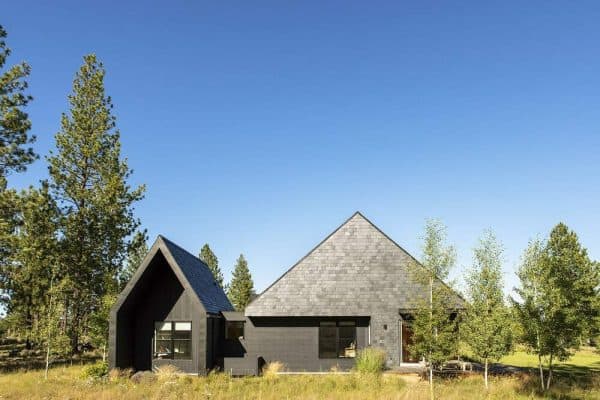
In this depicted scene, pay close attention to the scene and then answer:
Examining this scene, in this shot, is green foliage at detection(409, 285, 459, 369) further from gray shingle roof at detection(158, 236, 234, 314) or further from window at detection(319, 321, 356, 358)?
gray shingle roof at detection(158, 236, 234, 314)

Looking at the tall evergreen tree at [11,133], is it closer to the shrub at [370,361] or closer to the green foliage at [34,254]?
the green foliage at [34,254]

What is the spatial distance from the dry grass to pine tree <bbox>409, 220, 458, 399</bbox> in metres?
1.39

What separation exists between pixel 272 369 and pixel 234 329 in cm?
475

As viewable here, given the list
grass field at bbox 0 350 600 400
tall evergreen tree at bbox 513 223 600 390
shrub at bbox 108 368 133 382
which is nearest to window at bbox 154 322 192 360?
shrub at bbox 108 368 133 382

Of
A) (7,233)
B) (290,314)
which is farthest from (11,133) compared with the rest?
(290,314)

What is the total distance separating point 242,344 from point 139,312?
5794 millimetres

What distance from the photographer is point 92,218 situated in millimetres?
35469

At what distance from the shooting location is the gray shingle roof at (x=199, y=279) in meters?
23.2

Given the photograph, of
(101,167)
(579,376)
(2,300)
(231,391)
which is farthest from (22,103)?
(579,376)

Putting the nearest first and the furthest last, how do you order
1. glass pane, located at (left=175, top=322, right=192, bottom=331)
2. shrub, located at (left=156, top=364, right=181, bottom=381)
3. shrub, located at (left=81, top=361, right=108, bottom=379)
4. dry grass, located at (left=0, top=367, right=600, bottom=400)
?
dry grass, located at (left=0, top=367, right=600, bottom=400) < shrub, located at (left=156, top=364, right=181, bottom=381) < shrub, located at (left=81, top=361, right=108, bottom=379) < glass pane, located at (left=175, top=322, right=192, bottom=331)

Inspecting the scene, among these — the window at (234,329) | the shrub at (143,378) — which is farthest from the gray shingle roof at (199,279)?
Result: the shrub at (143,378)

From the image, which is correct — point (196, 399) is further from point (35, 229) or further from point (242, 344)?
point (35, 229)

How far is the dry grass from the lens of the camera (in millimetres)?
16750

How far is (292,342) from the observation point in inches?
953
